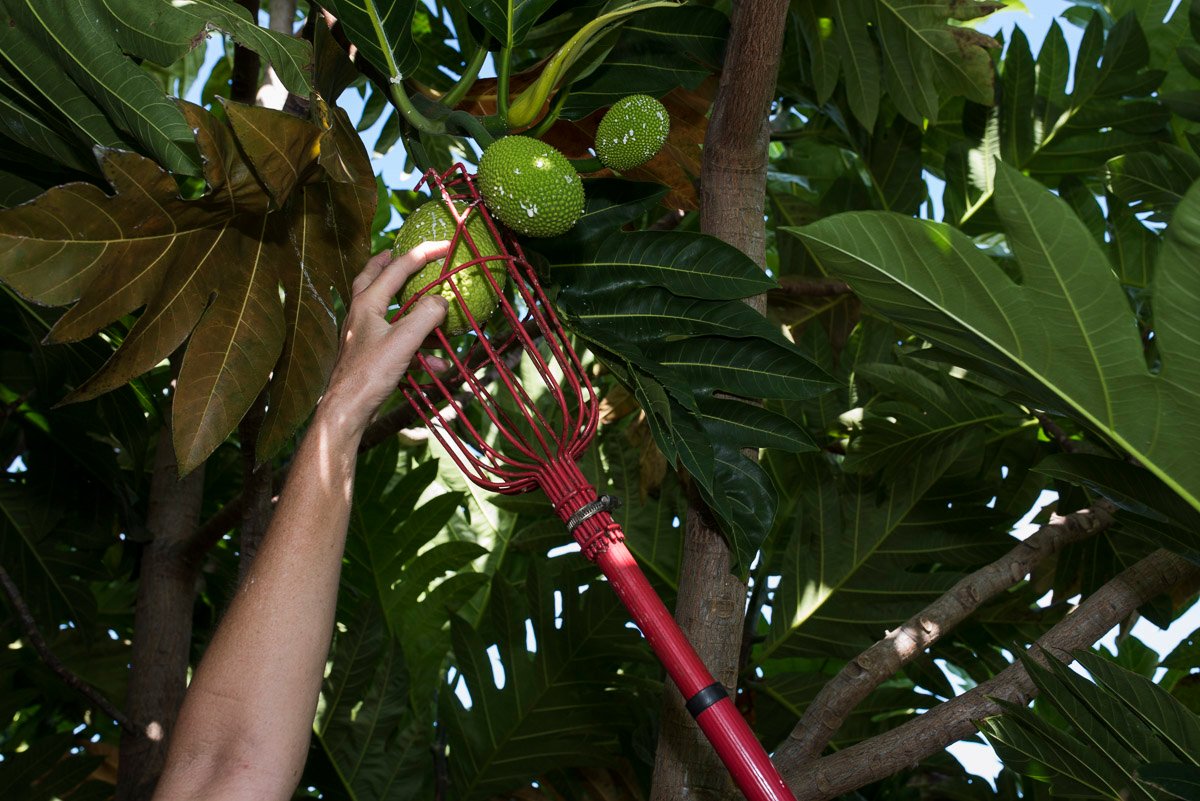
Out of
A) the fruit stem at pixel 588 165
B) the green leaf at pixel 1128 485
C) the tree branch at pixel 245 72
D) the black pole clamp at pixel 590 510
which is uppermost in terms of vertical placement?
the tree branch at pixel 245 72

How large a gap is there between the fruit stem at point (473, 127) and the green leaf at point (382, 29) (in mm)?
76

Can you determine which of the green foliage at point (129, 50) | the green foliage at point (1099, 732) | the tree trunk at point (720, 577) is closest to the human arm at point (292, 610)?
the green foliage at point (129, 50)

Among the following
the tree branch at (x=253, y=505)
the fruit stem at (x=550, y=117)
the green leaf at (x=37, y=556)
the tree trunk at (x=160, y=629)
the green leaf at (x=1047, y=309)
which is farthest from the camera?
the green leaf at (x=37, y=556)

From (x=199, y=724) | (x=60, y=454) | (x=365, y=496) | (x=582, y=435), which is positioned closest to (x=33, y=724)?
(x=60, y=454)

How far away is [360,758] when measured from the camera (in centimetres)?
163

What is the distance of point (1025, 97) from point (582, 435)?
1115 mm

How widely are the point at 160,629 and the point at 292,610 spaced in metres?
0.77

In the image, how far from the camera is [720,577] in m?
1.03

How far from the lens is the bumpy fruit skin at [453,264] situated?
91 centimetres

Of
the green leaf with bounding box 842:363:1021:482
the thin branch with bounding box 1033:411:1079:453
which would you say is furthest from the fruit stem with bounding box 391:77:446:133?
the thin branch with bounding box 1033:411:1079:453

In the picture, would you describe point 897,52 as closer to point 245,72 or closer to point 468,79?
point 468,79

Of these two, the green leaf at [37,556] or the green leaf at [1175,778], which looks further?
the green leaf at [37,556]

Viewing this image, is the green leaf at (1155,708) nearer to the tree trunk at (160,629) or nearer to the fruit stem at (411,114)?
the fruit stem at (411,114)

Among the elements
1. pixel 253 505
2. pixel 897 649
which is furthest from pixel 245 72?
pixel 897 649
